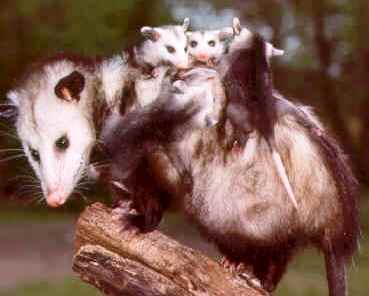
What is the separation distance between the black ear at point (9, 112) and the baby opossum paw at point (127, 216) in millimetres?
365

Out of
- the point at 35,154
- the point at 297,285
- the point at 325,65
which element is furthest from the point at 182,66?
the point at 325,65

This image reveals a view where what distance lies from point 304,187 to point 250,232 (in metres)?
0.18

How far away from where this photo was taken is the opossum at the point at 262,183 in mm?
2465

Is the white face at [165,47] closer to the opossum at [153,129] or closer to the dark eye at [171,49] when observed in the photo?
the dark eye at [171,49]

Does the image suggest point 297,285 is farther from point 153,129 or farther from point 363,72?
point 153,129

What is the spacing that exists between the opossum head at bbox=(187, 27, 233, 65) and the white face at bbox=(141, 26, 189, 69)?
0.02 metres

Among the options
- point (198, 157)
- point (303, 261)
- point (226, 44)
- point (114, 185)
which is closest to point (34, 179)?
point (114, 185)

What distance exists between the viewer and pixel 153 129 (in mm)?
2420

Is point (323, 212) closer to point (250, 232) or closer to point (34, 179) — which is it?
point (250, 232)

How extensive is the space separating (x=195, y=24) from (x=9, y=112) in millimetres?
4973

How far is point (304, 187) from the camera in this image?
98.0 inches

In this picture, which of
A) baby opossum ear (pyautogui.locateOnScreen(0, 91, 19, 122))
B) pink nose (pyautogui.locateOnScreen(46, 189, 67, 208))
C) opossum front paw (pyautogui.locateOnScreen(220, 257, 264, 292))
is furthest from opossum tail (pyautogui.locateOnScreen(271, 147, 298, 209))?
baby opossum ear (pyautogui.locateOnScreen(0, 91, 19, 122))

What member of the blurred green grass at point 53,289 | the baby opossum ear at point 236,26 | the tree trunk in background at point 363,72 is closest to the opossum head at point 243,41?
the baby opossum ear at point 236,26

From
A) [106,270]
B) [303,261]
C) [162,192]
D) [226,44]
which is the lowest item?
[303,261]
